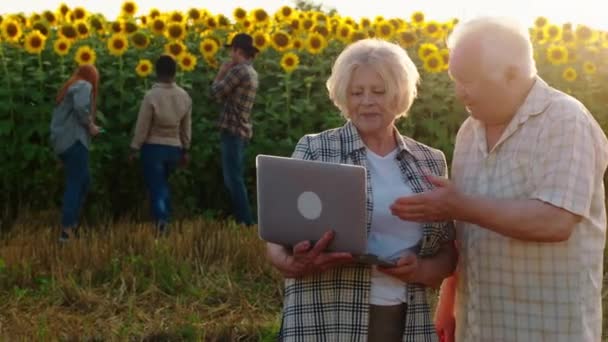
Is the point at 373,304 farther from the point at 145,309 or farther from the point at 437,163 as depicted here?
the point at 145,309

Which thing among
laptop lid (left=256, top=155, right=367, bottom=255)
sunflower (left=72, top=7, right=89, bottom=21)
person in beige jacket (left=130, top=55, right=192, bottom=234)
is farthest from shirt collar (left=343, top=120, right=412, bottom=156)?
sunflower (left=72, top=7, right=89, bottom=21)

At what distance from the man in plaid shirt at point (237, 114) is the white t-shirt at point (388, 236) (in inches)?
208

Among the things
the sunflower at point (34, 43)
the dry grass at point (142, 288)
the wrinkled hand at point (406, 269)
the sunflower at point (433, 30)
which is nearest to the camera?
the wrinkled hand at point (406, 269)

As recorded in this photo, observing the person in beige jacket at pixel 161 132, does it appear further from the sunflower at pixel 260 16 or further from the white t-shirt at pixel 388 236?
the white t-shirt at pixel 388 236

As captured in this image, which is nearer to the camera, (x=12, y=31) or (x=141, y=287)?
(x=141, y=287)

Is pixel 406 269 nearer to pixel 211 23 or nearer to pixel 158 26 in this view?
pixel 158 26

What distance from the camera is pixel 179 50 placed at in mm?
9883

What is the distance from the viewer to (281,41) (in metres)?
10.1

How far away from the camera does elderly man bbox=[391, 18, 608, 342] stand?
306cm

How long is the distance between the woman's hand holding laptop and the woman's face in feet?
1.53

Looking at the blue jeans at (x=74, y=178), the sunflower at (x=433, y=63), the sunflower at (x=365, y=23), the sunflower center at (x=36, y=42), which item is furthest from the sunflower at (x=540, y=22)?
the blue jeans at (x=74, y=178)

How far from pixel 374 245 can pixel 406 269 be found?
0.14m

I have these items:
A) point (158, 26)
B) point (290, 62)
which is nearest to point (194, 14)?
point (158, 26)

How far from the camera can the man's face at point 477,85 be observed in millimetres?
3156
